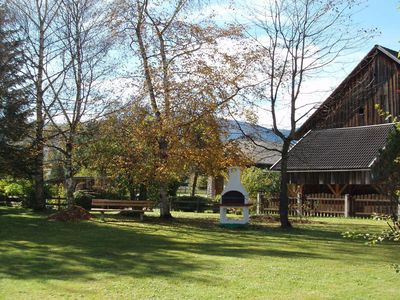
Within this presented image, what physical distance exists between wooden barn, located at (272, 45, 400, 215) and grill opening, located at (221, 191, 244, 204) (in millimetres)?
10653

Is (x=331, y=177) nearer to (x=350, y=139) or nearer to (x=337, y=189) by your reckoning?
(x=337, y=189)

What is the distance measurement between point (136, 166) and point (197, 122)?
11.2ft

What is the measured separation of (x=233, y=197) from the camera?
2195 centimetres

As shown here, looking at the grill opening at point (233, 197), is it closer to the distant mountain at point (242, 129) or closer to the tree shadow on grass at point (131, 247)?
the tree shadow on grass at point (131, 247)

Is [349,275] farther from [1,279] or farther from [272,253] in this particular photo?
[1,279]

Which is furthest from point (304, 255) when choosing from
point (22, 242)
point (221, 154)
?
point (221, 154)

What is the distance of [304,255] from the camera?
1289cm

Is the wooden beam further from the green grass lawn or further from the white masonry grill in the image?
the green grass lawn

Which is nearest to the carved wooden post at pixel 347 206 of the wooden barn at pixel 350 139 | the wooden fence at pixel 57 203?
the wooden barn at pixel 350 139

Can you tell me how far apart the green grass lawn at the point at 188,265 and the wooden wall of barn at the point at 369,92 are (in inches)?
772

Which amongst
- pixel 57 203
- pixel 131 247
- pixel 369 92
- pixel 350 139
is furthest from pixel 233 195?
pixel 369 92

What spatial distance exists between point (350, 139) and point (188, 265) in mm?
27325

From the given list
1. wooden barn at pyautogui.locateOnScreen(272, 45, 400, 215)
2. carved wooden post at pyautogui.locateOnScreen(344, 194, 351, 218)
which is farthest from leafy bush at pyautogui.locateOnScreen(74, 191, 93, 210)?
carved wooden post at pyautogui.locateOnScreen(344, 194, 351, 218)

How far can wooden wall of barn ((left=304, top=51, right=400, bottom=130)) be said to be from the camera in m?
35.2
